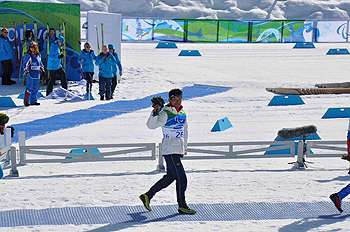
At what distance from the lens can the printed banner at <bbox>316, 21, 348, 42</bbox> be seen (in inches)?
1174

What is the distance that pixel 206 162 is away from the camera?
8.27m

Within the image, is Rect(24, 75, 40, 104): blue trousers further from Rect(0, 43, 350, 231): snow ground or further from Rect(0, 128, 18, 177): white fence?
Rect(0, 128, 18, 177): white fence

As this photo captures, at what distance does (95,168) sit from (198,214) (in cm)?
271

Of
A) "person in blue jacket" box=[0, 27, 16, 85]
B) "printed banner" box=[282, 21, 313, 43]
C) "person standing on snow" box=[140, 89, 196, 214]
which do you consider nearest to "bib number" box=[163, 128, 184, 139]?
"person standing on snow" box=[140, 89, 196, 214]

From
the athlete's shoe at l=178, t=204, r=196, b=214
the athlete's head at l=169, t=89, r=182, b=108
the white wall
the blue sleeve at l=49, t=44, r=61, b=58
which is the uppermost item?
the white wall

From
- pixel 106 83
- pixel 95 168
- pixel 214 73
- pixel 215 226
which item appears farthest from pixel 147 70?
pixel 215 226

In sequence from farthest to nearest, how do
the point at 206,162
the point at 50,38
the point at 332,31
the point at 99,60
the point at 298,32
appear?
1. the point at 332,31
2. the point at 298,32
3. the point at 50,38
4. the point at 99,60
5. the point at 206,162

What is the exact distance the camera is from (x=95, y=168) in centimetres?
786

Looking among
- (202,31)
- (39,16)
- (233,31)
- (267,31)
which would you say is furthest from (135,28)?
(39,16)

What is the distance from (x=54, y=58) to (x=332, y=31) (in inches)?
815

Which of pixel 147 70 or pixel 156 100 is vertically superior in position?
pixel 156 100

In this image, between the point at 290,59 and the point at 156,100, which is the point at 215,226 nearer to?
the point at 156,100

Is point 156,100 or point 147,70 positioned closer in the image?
point 156,100

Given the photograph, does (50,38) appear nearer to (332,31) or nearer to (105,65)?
(105,65)
